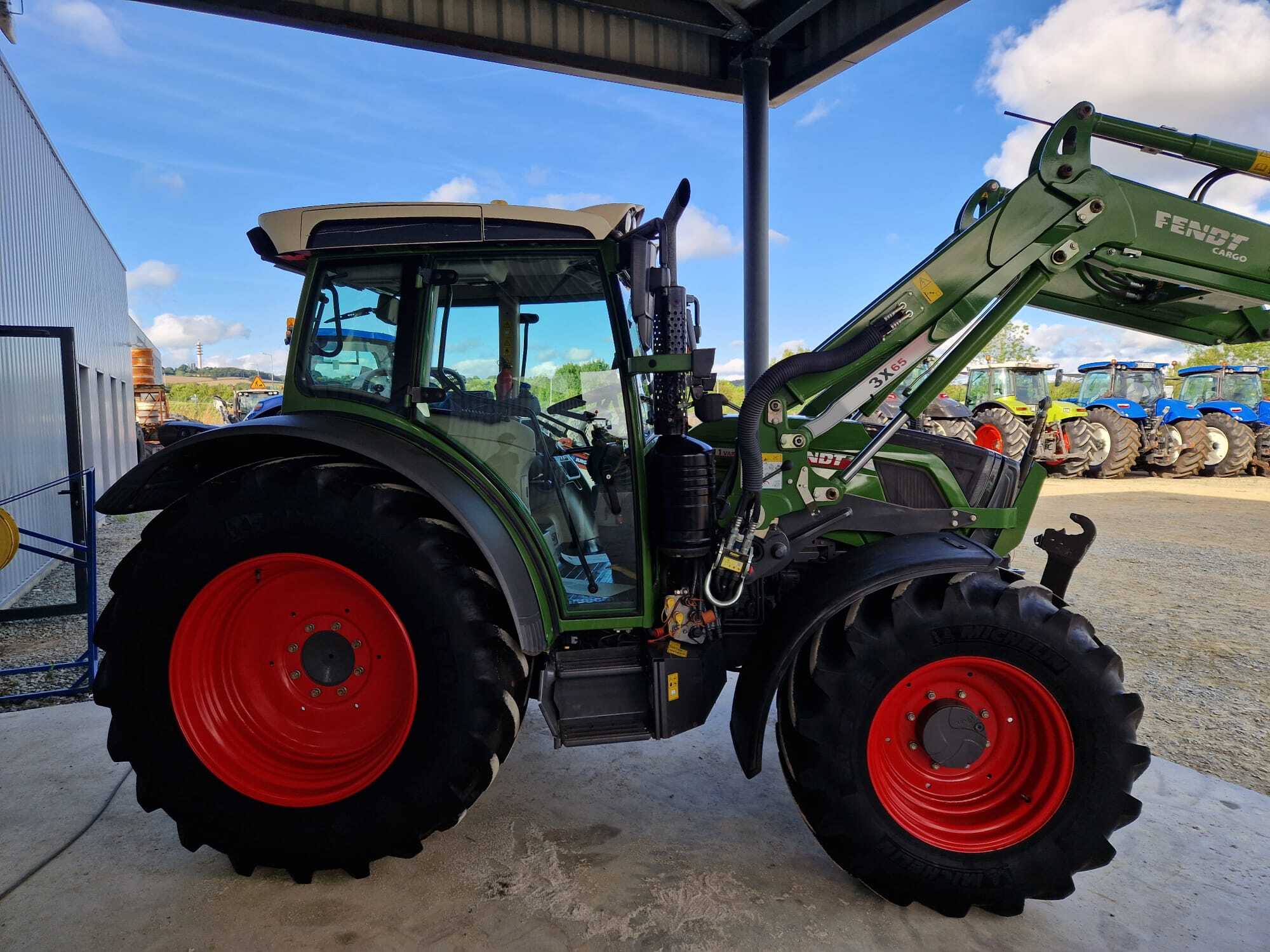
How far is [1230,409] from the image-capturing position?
1566 centimetres

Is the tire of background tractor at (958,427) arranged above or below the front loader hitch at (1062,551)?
above

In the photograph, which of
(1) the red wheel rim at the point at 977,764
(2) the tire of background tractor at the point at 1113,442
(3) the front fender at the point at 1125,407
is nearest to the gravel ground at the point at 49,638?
(1) the red wheel rim at the point at 977,764

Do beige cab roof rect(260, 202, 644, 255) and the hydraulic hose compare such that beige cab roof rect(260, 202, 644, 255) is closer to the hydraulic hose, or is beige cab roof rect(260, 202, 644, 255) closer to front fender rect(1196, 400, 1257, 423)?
the hydraulic hose

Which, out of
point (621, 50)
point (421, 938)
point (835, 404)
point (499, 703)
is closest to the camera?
point (421, 938)

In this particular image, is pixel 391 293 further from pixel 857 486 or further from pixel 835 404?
pixel 857 486

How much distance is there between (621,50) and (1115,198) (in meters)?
6.17

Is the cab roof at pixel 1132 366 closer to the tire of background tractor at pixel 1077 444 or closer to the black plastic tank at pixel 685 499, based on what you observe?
the tire of background tractor at pixel 1077 444

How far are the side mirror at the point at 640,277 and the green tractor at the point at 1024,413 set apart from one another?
9.81 meters

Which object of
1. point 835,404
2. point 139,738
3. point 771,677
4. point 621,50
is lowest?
point 139,738

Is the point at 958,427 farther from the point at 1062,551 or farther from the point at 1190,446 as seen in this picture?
the point at 1062,551

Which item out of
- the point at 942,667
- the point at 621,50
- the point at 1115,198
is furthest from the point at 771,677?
the point at 621,50

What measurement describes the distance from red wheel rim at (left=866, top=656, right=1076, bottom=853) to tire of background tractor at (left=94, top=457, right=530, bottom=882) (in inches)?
49.1

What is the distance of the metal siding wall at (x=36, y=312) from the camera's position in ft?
22.6

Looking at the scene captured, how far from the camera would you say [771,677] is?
8.03 ft
